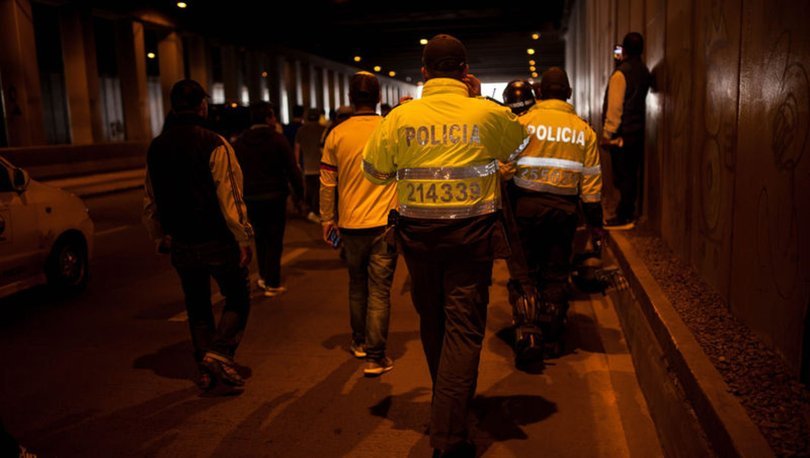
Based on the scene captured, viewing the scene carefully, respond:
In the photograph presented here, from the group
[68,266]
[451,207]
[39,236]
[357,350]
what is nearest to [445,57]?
[451,207]

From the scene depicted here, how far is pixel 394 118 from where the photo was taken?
3.95m

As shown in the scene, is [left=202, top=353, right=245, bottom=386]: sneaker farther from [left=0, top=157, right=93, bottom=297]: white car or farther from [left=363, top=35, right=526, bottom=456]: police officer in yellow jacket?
[left=0, top=157, right=93, bottom=297]: white car

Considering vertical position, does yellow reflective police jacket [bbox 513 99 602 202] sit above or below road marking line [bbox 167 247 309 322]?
above

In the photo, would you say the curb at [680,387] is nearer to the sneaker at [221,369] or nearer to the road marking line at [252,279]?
the sneaker at [221,369]

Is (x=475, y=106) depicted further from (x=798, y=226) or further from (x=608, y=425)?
(x=608, y=425)

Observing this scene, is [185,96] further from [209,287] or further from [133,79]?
[133,79]

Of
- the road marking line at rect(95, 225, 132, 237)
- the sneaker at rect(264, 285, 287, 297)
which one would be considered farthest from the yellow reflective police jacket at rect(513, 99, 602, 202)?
the road marking line at rect(95, 225, 132, 237)

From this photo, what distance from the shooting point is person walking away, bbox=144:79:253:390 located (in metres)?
4.79

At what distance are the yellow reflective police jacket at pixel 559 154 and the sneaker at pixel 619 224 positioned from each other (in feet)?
11.5

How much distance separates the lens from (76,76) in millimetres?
29938

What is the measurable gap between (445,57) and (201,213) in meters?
1.94

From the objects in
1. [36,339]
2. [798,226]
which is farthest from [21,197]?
[798,226]

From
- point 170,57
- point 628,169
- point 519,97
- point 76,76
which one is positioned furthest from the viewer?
point 170,57

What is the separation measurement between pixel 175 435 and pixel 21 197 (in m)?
4.04
